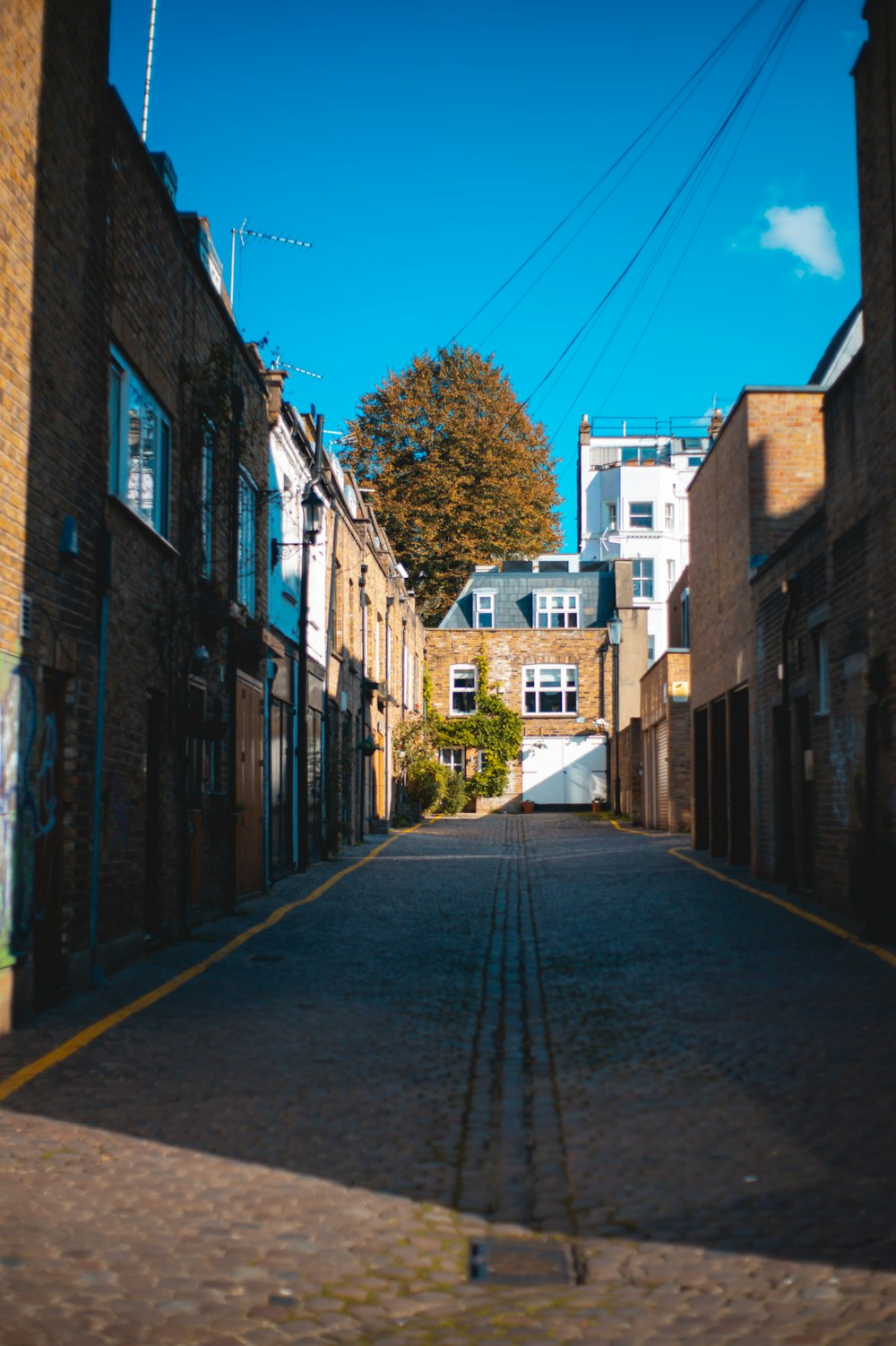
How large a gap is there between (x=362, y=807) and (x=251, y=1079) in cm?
2225

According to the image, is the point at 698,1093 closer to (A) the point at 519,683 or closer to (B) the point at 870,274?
(B) the point at 870,274

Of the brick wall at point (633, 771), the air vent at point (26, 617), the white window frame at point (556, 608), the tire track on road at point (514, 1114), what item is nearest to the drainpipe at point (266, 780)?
the tire track on road at point (514, 1114)

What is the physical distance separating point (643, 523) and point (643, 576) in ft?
9.83

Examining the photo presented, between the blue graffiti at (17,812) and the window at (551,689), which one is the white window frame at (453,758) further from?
the blue graffiti at (17,812)

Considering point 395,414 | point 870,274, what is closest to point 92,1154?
point 870,274

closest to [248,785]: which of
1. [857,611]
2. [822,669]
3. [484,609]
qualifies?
[822,669]

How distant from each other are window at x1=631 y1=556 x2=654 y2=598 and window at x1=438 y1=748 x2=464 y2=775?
616 inches

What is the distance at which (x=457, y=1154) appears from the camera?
5.57 metres

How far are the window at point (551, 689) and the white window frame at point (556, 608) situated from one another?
251 cm

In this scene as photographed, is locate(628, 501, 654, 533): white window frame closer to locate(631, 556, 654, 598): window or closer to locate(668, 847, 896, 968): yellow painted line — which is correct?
locate(631, 556, 654, 598): window

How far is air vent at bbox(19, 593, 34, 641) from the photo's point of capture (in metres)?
8.05

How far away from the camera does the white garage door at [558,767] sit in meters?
48.1

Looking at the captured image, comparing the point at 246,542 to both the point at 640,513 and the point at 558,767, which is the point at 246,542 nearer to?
the point at 558,767

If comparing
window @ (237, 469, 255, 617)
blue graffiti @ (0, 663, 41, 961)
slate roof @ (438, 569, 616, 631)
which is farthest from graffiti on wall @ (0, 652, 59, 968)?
slate roof @ (438, 569, 616, 631)
